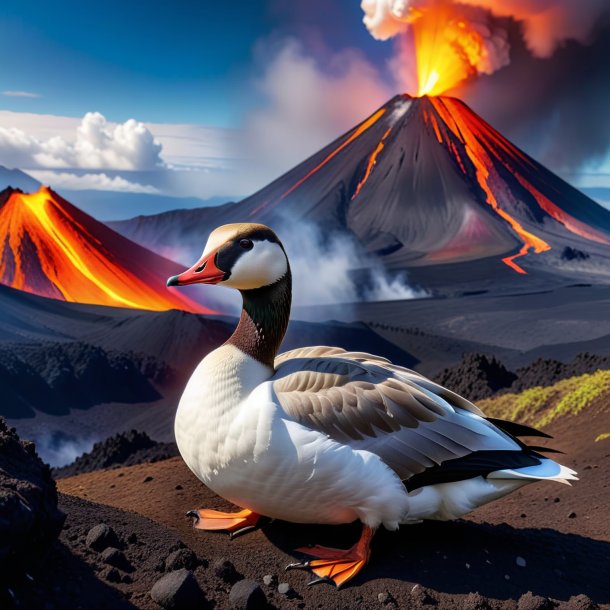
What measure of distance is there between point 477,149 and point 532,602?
6491 centimetres

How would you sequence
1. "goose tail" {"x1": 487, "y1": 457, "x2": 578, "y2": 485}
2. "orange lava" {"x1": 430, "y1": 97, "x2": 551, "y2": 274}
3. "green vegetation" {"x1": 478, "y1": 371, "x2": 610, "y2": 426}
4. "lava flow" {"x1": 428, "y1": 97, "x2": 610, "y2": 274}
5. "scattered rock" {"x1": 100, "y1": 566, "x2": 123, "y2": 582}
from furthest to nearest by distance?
1. "lava flow" {"x1": 428, "y1": 97, "x2": 610, "y2": 274}
2. "orange lava" {"x1": 430, "y1": 97, "x2": 551, "y2": 274}
3. "green vegetation" {"x1": 478, "y1": 371, "x2": 610, "y2": 426}
4. "goose tail" {"x1": 487, "y1": 457, "x2": 578, "y2": 485}
5. "scattered rock" {"x1": 100, "y1": 566, "x2": 123, "y2": 582}

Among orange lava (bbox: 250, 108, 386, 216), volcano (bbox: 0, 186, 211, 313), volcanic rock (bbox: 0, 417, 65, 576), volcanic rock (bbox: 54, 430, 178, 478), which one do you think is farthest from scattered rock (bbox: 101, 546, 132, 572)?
orange lava (bbox: 250, 108, 386, 216)

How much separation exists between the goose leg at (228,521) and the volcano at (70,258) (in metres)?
21.3

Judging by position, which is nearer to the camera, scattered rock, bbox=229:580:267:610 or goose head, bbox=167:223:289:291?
scattered rock, bbox=229:580:267:610

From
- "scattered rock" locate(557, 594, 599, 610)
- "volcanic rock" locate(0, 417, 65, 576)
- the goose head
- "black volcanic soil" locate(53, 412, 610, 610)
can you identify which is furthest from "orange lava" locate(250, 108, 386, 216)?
"volcanic rock" locate(0, 417, 65, 576)

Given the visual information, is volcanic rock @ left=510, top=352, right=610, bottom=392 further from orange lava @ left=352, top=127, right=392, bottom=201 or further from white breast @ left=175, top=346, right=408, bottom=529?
orange lava @ left=352, top=127, right=392, bottom=201

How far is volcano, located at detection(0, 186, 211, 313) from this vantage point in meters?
27.7

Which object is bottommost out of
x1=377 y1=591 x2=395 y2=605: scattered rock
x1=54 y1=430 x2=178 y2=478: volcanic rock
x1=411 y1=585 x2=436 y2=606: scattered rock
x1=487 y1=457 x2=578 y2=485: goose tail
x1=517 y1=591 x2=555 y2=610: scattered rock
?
x1=54 y1=430 x2=178 y2=478: volcanic rock

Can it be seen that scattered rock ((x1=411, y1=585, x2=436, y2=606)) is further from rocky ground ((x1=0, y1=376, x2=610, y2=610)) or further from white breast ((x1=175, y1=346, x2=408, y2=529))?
white breast ((x1=175, y1=346, x2=408, y2=529))

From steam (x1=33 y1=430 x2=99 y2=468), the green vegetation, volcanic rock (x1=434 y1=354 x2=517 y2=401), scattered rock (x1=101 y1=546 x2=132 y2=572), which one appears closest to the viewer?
scattered rock (x1=101 y1=546 x2=132 y2=572)

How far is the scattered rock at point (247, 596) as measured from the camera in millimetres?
3752

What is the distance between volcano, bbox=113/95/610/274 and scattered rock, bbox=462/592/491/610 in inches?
1421

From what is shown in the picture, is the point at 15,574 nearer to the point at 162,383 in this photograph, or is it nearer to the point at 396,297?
the point at 162,383

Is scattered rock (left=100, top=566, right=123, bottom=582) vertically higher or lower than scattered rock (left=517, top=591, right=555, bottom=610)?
lower
